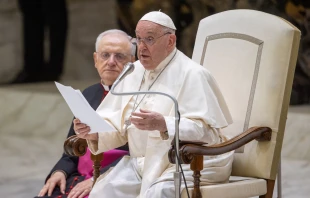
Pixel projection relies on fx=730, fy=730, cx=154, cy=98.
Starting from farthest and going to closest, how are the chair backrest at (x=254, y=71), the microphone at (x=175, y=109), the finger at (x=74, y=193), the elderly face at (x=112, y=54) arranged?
1. the elderly face at (x=112, y=54)
2. the finger at (x=74, y=193)
3. the chair backrest at (x=254, y=71)
4. the microphone at (x=175, y=109)

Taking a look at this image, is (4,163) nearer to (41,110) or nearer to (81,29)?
(41,110)

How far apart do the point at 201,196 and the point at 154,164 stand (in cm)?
33

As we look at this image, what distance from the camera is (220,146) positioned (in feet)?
12.4

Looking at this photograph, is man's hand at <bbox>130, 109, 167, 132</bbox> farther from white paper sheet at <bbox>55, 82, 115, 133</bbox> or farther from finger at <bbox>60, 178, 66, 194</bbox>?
finger at <bbox>60, 178, 66, 194</bbox>

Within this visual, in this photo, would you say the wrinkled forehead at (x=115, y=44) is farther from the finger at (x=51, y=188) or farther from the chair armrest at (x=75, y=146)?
the finger at (x=51, y=188)

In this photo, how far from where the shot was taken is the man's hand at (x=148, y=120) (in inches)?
139

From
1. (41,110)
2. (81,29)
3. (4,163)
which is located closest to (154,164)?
(4,163)

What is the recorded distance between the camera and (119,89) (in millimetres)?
4230

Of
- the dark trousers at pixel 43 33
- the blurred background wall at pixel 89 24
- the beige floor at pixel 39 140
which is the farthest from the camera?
the dark trousers at pixel 43 33

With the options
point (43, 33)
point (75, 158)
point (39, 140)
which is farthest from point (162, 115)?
point (43, 33)

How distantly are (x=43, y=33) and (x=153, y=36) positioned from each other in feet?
18.5

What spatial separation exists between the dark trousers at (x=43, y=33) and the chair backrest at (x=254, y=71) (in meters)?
5.10

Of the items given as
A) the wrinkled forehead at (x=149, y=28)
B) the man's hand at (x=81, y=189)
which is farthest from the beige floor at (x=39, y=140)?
the wrinkled forehead at (x=149, y=28)

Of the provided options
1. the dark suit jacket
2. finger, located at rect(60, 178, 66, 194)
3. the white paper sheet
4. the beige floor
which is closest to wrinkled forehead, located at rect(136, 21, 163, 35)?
the white paper sheet
